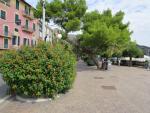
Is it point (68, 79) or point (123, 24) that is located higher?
point (123, 24)

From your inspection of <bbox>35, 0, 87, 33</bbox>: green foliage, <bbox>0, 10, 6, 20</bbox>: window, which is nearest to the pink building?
<bbox>0, 10, 6, 20</bbox>: window

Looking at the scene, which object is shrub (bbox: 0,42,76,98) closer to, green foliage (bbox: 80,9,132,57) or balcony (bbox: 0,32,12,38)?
green foliage (bbox: 80,9,132,57)

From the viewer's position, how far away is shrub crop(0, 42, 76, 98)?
8219mm

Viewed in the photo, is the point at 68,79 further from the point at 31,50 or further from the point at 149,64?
the point at 149,64

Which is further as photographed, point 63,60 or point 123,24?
point 123,24

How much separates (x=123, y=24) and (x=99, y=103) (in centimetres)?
1987

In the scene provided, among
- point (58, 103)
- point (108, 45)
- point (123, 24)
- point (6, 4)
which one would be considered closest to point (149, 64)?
point (123, 24)

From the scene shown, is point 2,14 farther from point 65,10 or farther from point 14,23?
point 65,10

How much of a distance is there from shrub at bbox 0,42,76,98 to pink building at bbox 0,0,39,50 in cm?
2433

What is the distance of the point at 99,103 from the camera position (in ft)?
27.2

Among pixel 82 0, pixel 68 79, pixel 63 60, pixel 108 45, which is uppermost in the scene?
pixel 82 0

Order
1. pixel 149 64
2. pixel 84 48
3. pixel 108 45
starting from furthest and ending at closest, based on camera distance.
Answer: pixel 149 64, pixel 84 48, pixel 108 45

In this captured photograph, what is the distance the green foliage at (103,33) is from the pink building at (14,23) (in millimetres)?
10372

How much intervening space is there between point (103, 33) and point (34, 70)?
14.5 metres
